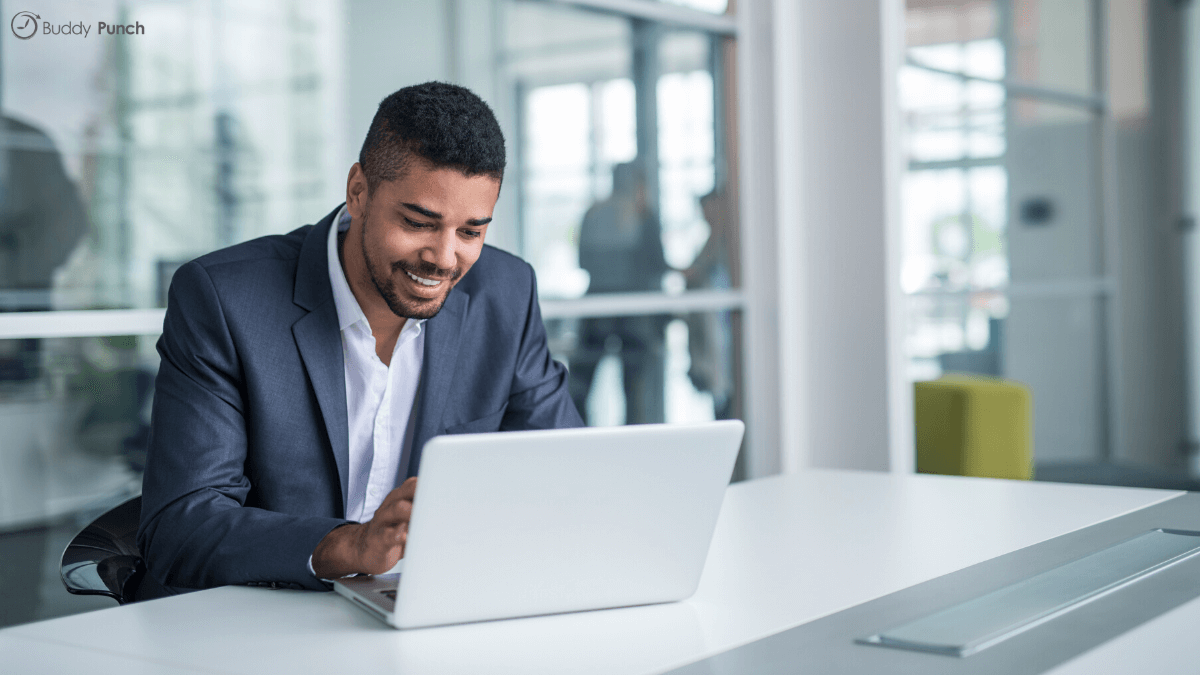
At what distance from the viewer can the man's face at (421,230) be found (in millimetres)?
1662

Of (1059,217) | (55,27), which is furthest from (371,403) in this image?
(1059,217)

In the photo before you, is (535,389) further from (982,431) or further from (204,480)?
(982,431)

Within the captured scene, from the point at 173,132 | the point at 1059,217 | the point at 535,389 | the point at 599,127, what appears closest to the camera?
the point at 535,389

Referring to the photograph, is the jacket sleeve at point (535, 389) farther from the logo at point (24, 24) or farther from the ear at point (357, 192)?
the logo at point (24, 24)

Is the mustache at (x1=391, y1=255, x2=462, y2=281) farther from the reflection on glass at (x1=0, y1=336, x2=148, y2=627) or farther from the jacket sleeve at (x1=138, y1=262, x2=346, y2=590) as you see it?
the reflection on glass at (x1=0, y1=336, x2=148, y2=627)

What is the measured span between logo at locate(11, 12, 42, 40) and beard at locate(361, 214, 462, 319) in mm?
1020

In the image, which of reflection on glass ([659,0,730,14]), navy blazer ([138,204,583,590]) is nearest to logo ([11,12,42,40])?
navy blazer ([138,204,583,590])

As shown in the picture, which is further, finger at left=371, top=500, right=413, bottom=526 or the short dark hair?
the short dark hair

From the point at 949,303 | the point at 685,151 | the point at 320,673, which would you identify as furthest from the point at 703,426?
the point at 949,303

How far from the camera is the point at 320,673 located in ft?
3.40

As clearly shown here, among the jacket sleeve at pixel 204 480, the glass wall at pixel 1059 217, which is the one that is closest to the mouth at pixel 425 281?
the jacket sleeve at pixel 204 480

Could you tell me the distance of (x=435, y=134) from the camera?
5.39ft

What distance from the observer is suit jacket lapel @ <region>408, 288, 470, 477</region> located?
6.12 ft

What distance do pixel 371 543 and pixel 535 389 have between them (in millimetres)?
793
